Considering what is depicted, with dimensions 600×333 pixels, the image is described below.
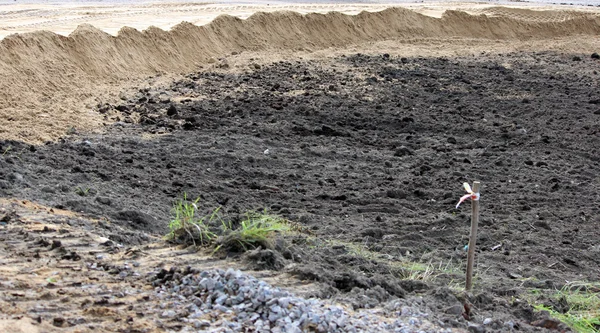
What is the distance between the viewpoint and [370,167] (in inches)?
360

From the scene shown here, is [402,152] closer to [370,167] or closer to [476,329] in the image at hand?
[370,167]

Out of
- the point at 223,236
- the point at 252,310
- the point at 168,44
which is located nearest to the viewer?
the point at 252,310

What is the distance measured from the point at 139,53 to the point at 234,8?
730 cm

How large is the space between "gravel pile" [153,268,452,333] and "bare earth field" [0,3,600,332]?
53 millimetres

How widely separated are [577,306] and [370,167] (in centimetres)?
380

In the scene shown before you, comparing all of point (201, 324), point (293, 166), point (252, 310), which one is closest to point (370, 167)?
point (293, 166)

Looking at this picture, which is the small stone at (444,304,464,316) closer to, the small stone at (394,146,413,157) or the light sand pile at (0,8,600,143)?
the small stone at (394,146,413,157)

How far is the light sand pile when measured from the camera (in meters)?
10.1

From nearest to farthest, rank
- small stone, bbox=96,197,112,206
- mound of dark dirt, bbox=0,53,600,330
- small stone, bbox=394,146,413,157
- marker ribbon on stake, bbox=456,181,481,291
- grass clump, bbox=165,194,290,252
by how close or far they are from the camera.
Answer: marker ribbon on stake, bbox=456,181,481,291, grass clump, bbox=165,194,290,252, mound of dark dirt, bbox=0,53,600,330, small stone, bbox=96,197,112,206, small stone, bbox=394,146,413,157

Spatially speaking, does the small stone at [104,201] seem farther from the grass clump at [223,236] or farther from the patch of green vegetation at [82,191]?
the grass clump at [223,236]

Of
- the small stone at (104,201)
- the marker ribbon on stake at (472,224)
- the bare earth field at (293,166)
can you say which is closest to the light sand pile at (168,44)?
the bare earth field at (293,166)

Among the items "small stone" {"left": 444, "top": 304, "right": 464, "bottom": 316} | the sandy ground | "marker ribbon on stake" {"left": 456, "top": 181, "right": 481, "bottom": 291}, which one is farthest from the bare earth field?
the sandy ground

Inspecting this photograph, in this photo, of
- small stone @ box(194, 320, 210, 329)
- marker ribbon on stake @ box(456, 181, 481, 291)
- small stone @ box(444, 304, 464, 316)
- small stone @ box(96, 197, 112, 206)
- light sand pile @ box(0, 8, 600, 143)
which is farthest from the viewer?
light sand pile @ box(0, 8, 600, 143)

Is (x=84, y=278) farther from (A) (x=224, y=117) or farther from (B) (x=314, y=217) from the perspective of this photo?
(A) (x=224, y=117)
